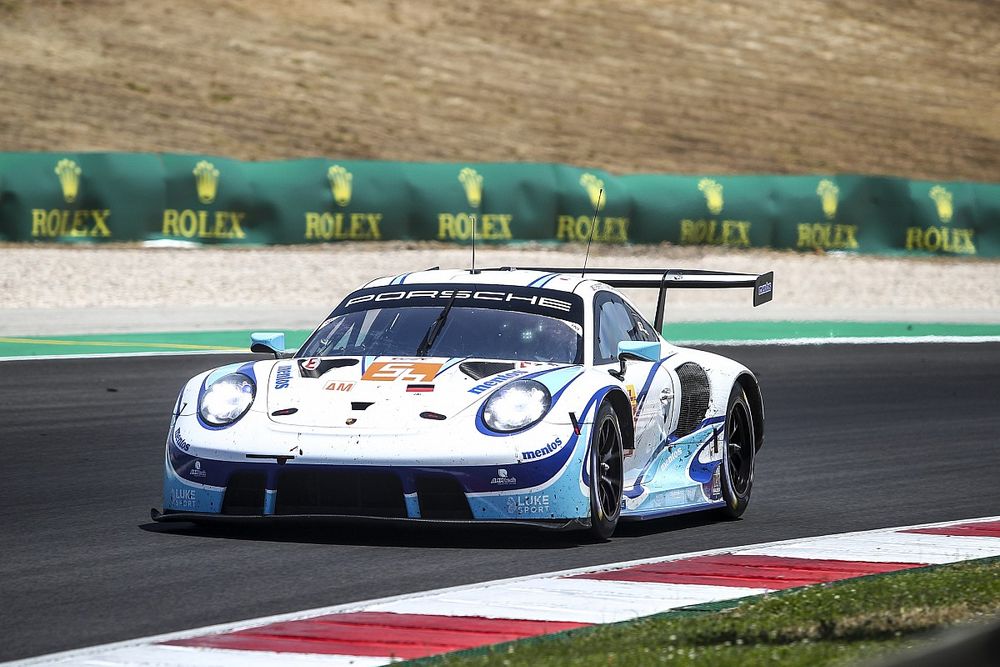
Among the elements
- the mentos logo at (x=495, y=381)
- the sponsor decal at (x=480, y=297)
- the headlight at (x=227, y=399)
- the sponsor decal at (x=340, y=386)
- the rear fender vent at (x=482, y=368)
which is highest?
the sponsor decal at (x=480, y=297)

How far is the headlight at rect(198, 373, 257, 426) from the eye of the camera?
7.54m

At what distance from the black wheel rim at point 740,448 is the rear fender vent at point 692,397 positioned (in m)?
0.27

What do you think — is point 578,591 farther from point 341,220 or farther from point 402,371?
point 341,220

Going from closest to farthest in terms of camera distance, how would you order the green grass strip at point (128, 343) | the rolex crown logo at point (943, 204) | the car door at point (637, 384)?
the car door at point (637, 384) < the green grass strip at point (128, 343) < the rolex crown logo at point (943, 204)

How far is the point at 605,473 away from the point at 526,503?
55 cm

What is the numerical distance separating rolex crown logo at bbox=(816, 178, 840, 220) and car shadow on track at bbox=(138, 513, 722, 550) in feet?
77.9

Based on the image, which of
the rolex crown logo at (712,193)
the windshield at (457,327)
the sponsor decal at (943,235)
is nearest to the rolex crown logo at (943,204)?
the sponsor decal at (943,235)

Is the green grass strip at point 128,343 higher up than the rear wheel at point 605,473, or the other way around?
the rear wheel at point 605,473

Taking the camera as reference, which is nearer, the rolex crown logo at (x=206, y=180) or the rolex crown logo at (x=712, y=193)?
the rolex crown logo at (x=206, y=180)

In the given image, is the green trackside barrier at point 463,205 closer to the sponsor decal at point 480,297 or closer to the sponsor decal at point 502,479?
the sponsor decal at point 480,297

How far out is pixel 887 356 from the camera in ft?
62.2

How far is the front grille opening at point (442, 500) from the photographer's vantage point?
7.20 meters

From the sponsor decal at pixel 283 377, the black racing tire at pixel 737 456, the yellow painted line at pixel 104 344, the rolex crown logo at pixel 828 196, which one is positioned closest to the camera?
the sponsor decal at pixel 283 377

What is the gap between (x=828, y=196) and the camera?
31.4m
